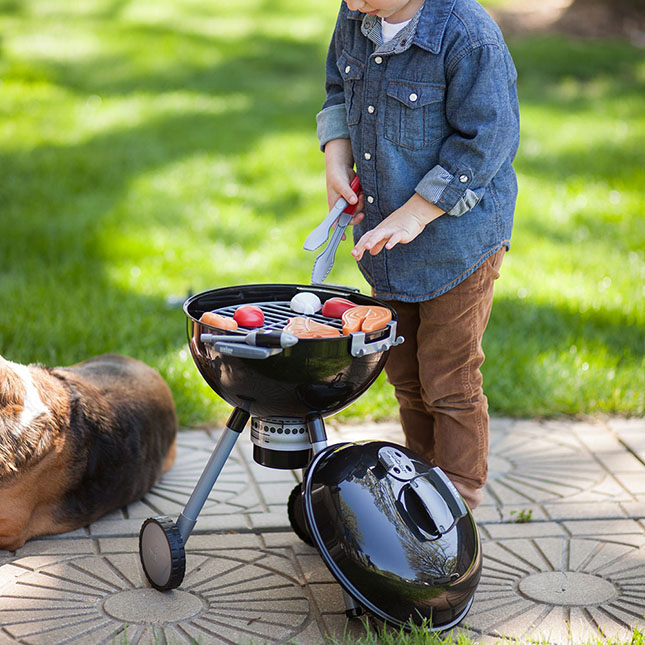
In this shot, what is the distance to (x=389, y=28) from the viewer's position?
254 cm

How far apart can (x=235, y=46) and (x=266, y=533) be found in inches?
Result: 329

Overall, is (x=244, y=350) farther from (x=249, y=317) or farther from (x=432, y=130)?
(x=432, y=130)

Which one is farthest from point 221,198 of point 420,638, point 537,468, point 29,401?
point 420,638

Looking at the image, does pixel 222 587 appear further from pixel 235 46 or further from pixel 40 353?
pixel 235 46

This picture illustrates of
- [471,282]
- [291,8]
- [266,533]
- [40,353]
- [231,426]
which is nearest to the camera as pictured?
[231,426]

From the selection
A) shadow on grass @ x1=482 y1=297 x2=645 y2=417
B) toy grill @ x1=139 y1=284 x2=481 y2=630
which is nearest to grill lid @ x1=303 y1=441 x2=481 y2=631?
toy grill @ x1=139 y1=284 x2=481 y2=630

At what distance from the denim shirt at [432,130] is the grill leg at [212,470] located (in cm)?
61

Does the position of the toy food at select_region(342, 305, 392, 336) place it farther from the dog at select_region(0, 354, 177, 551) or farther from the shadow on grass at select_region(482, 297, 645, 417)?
the shadow on grass at select_region(482, 297, 645, 417)

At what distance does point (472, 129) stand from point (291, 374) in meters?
0.83

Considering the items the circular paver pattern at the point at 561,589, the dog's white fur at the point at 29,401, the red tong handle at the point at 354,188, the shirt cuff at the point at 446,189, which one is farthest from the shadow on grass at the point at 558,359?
the dog's white fur at the point at 29,401

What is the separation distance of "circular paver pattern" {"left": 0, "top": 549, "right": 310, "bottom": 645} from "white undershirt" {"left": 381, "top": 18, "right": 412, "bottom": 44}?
61.8 inches

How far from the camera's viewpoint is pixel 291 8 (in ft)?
41.1

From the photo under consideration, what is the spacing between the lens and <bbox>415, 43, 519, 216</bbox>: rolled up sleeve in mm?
2414

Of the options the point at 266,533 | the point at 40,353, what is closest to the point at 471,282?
the point at 266,533
